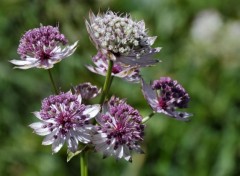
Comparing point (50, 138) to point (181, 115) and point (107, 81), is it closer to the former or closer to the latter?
point (107, 81)

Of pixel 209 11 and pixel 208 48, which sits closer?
pixel 208 48

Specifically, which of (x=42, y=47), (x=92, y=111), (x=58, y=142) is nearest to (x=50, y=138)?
(x=58, y=142)

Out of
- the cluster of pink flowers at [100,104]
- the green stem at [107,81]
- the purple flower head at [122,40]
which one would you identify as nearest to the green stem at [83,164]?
the cluster of pink flowers at [100,104]

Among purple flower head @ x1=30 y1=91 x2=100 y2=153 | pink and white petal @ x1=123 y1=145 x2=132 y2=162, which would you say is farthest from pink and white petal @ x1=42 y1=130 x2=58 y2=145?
pink and white petal @ x1=123 y1=145 x2=132 y2=162

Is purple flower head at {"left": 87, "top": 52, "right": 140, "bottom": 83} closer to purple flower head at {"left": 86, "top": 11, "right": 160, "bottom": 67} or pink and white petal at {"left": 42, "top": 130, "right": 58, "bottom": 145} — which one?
purple flower head at {"left": 86, "top": 11, "right": 160, "bottom": 67}

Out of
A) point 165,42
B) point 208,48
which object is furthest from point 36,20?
point 208,48

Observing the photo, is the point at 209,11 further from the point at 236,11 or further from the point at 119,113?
the point at 119,113
